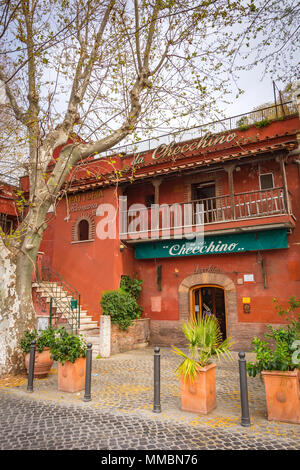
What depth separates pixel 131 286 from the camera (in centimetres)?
1289

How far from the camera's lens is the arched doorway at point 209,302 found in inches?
471

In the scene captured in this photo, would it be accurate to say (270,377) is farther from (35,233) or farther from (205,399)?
(35,233)

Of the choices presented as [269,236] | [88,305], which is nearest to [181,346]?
[88,305]

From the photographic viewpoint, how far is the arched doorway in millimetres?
11969

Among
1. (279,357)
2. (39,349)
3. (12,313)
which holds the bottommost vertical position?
(39,349)

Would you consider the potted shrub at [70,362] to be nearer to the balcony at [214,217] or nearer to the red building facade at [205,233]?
the red building facade at [205,233]

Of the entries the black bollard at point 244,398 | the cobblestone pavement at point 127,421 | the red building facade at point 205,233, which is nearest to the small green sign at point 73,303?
the red building facade at point 205,233

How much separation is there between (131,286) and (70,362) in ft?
21.6

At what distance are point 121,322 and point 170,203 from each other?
5406 millimetres

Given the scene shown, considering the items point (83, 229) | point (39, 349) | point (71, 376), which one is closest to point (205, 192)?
point (83, 229)

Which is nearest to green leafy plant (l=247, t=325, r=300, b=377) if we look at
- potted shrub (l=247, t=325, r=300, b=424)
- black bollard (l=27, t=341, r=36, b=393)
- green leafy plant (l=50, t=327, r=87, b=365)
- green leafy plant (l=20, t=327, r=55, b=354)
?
potted shrub (l=247, t=325, r=300, b=424)

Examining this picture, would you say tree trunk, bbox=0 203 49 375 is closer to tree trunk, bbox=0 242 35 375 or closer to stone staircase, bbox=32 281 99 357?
tree trunk, bbox=0 242 35 375

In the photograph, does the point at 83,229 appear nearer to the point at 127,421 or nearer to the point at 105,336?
the point at 105,336

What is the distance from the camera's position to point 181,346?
39.8ft
